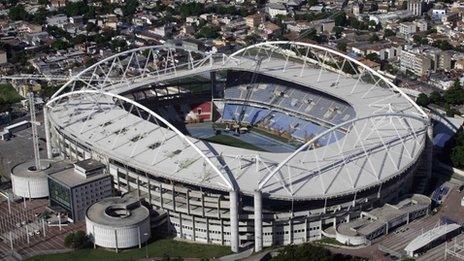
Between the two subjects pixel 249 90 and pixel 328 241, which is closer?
pixel 328 241

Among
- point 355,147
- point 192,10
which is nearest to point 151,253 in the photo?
point 355,147

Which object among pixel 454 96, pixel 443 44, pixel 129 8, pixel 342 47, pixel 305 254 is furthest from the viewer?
pixel 129 8

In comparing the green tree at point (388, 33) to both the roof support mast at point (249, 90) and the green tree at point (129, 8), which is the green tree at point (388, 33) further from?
the green tree at point (129, 8)

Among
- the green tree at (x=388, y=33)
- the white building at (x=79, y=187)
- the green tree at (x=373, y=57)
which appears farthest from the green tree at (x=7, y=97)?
the green tree at (x=388, y=33)

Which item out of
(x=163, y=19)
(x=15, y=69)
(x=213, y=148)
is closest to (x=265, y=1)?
(x=163, y=19)

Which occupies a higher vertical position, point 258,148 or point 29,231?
point 29,231

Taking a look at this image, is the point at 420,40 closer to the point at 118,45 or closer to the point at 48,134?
the point at 118,45

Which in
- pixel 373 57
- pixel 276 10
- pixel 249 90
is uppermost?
pixel 249 90
